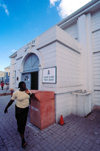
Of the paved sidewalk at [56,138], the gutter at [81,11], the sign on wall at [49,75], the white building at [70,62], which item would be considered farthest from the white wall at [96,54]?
the sign on wall at [49,75]

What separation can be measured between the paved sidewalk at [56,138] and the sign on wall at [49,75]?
2162 millimetres

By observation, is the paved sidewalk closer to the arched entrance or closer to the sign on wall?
the sign on wall

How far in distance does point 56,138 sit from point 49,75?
2.75 metres

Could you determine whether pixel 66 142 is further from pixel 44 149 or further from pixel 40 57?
pixel 40 57

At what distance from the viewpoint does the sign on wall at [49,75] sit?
4.10 meters

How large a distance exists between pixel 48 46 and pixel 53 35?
25.0 inches

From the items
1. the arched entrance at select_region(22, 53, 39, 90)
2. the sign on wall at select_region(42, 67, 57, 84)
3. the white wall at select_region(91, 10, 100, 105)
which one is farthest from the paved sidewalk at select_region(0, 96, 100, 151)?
the arched entrance at select_region(22, 53, 39, 90)

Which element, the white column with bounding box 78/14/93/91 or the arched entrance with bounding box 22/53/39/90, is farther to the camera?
the white column with bounding box 78/14/93/91

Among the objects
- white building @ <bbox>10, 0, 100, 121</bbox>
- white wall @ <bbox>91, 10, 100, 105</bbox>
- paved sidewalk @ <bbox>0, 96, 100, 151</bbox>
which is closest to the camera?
paved sidewalk @ <bbox>0, 96, 100, 151</bbox>

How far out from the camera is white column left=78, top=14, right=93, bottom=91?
6006 millimetres

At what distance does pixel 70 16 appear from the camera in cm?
691

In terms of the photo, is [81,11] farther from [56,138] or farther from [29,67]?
[56,138]

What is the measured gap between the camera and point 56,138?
9.12ft

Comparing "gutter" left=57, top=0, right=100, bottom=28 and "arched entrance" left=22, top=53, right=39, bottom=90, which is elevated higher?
"gutter" left=57, top=0, right=100, bottom=28
